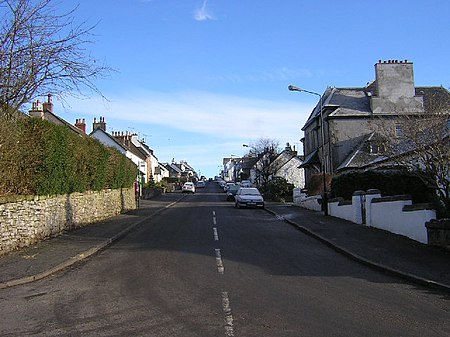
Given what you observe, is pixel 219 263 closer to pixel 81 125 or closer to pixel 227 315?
pixel 227 315

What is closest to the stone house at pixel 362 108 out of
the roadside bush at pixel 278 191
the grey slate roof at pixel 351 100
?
the grey slate roof at pixel 351 100

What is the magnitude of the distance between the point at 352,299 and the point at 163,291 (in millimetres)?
3355

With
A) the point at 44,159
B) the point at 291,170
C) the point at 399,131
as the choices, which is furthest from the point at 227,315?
the point at 291,170

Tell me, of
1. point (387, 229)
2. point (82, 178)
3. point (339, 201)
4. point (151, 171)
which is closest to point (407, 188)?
point (339, 201)

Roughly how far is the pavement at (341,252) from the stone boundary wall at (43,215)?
363 mm

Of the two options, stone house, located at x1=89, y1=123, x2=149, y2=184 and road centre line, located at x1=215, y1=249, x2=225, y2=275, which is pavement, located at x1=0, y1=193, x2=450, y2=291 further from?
stone house, located at x1=89, y1=123, x2=149, y2=184

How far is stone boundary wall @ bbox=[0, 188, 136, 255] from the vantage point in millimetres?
13188

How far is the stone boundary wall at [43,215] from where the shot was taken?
13188 mm

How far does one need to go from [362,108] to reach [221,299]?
37563 millimetres

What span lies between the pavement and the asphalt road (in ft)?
1.31

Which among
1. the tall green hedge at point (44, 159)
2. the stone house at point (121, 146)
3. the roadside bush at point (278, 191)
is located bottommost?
the roadside bush at point (278, 191)

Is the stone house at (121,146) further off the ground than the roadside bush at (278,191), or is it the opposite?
the stone house at (121,146)

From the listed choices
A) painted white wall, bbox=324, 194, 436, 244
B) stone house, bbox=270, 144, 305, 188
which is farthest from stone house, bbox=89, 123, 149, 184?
painted white wall, bbox=324, 194, 436, 244

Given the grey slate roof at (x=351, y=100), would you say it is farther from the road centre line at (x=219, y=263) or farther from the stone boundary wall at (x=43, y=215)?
the road centre line at (x=219, y=263)
